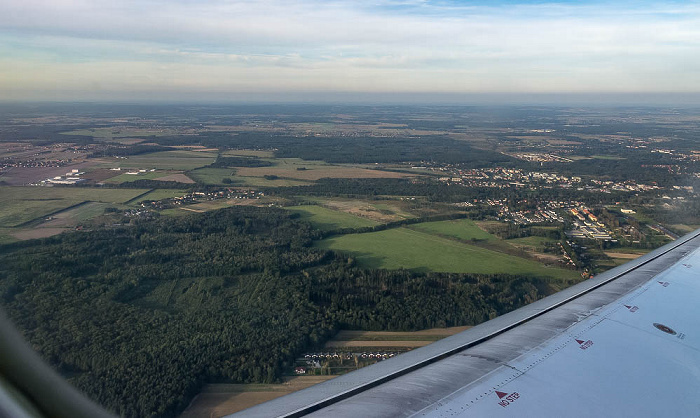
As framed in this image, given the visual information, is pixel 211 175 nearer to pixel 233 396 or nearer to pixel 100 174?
pixel 100 174

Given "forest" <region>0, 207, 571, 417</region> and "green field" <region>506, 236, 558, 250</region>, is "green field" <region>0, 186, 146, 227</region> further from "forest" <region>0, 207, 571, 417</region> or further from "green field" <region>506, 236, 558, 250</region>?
"green field" <region>506, 236, 558, 250</region>

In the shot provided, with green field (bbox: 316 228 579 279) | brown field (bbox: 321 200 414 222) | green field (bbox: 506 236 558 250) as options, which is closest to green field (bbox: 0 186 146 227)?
brown field (bbox: 321 200 414 222)

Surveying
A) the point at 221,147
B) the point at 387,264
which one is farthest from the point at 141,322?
the point at 221,147

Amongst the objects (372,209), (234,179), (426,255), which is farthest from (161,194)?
(426,255)

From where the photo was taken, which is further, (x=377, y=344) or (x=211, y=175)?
(x=211, y=175)

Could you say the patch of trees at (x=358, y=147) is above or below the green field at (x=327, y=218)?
above

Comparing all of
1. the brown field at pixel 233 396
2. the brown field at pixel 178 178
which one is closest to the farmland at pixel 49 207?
the brown field at pixel 178 178

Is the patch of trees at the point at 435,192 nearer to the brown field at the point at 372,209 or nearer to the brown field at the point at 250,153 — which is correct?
the brown field at the point at 372,209
